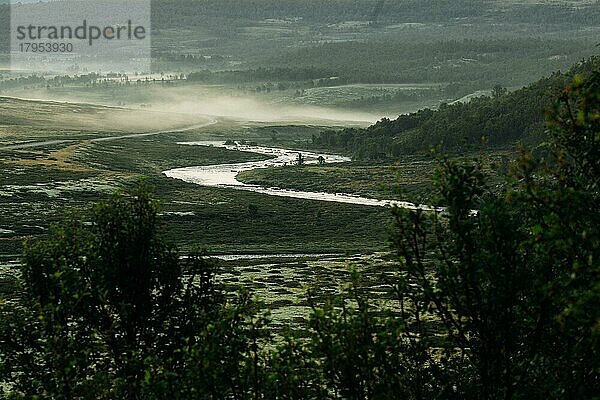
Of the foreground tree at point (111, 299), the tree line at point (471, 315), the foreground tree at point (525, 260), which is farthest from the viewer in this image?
the foreground tree at point (111, 299)

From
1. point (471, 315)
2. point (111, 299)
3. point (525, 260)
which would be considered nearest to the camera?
point (471, 315)

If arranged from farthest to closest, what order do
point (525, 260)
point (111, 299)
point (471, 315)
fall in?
point (111, 299) → point (525, 260) → point (471, 315)

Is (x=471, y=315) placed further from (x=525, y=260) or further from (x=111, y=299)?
(x=111, y=299)

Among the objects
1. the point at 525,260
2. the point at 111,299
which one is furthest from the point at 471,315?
the point at 111,299

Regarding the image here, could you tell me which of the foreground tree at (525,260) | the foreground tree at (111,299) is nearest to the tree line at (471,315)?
the foreground tree at (525,260)

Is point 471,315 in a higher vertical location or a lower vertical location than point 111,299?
higher

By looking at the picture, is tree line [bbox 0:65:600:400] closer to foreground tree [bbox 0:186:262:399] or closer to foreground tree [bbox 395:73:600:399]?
foreground tree [bbox 395:73:600:399]

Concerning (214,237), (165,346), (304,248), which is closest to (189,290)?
(165,346)

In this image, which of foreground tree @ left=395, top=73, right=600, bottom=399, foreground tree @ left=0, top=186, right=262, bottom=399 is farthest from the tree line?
foreground tree @ left=0, top=186, right=262, bottom=399

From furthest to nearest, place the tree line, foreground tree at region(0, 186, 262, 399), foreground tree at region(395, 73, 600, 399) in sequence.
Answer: foreground tree at region(0, 186, 262, 399), the tree line, foreground tree at region(395, 73, 600, 399)

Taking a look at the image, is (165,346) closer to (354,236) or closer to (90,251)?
(90,251)

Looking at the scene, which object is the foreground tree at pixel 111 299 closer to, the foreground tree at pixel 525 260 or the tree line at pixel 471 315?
the tree line at pixel 471 315
